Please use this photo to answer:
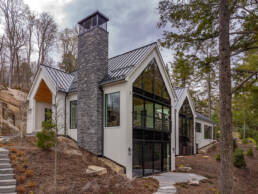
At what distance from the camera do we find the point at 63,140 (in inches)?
444

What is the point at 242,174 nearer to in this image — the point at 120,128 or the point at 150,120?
the point at 150,120

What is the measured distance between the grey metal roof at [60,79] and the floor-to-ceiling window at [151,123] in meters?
5.05

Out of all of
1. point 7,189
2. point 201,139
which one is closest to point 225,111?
point 7,189

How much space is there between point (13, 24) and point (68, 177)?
20904 millimetres

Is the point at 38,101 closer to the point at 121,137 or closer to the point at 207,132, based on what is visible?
the point at 121,137

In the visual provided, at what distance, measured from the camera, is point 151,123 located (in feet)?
39.7

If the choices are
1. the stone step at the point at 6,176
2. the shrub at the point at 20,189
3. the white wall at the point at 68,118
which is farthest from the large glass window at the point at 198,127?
the shrub at the point at 20,189

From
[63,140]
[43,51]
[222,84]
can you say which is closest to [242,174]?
[222,84]

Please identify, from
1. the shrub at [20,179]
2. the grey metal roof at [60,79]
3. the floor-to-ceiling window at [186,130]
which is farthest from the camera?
the floor-to-ceiling window at [186,130]

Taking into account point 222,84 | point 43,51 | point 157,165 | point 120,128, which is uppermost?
point 43,51

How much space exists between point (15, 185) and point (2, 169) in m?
1.12

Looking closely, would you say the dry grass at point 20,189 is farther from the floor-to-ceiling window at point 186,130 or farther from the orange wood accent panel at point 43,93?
the floor-to-ceiling window at point 186,130

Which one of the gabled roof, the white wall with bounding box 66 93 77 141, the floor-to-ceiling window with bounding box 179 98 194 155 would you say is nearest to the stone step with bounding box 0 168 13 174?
the white wall with bounding box 66 93 77 141

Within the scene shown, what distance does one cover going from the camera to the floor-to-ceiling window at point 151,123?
10.7m
